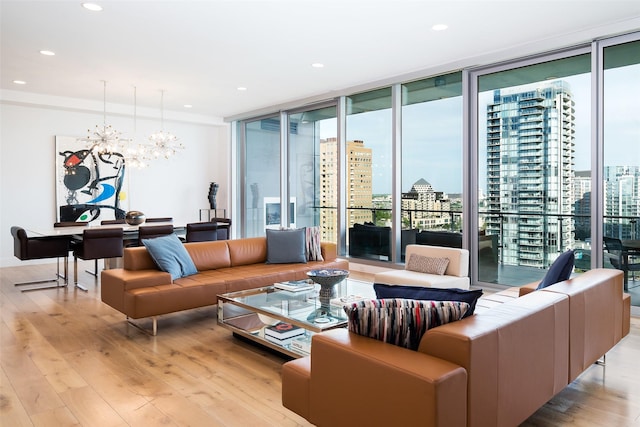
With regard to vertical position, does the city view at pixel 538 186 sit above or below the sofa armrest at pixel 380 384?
above

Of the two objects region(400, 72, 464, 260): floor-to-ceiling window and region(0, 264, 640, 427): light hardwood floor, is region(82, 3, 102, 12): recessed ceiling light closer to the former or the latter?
region(0, 264, 640, 427): light hardwood floor

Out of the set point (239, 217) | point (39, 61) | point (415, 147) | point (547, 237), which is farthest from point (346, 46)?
point (239, 217)

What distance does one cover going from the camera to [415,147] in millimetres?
6133

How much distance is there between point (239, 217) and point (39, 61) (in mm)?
4800

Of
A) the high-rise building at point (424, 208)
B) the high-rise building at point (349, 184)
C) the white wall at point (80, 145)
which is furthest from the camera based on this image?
the white wall at point (80, 145)

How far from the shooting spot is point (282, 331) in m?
3.34

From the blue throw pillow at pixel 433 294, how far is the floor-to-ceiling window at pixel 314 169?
16.8ft

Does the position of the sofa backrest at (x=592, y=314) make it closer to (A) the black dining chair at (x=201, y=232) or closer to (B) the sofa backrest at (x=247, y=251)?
(B) the sofa backrest at (x=247, y=251)

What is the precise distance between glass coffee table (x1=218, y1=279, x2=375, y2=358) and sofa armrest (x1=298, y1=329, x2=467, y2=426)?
3.09 ft

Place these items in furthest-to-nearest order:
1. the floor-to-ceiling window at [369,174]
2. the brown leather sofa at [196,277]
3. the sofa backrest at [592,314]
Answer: the floor-to-ceiling window at [369,174] → the brown leather sofa at [196,277] → the sofa backrest at [592,314]

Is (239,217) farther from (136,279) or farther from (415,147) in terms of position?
(136,279)

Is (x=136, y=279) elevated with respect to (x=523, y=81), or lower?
lower

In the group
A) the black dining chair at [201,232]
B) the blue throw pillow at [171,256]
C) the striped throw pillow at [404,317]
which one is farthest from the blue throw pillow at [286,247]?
the striped throw pillow at [404,317]

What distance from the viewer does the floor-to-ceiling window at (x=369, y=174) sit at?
6508 mm
